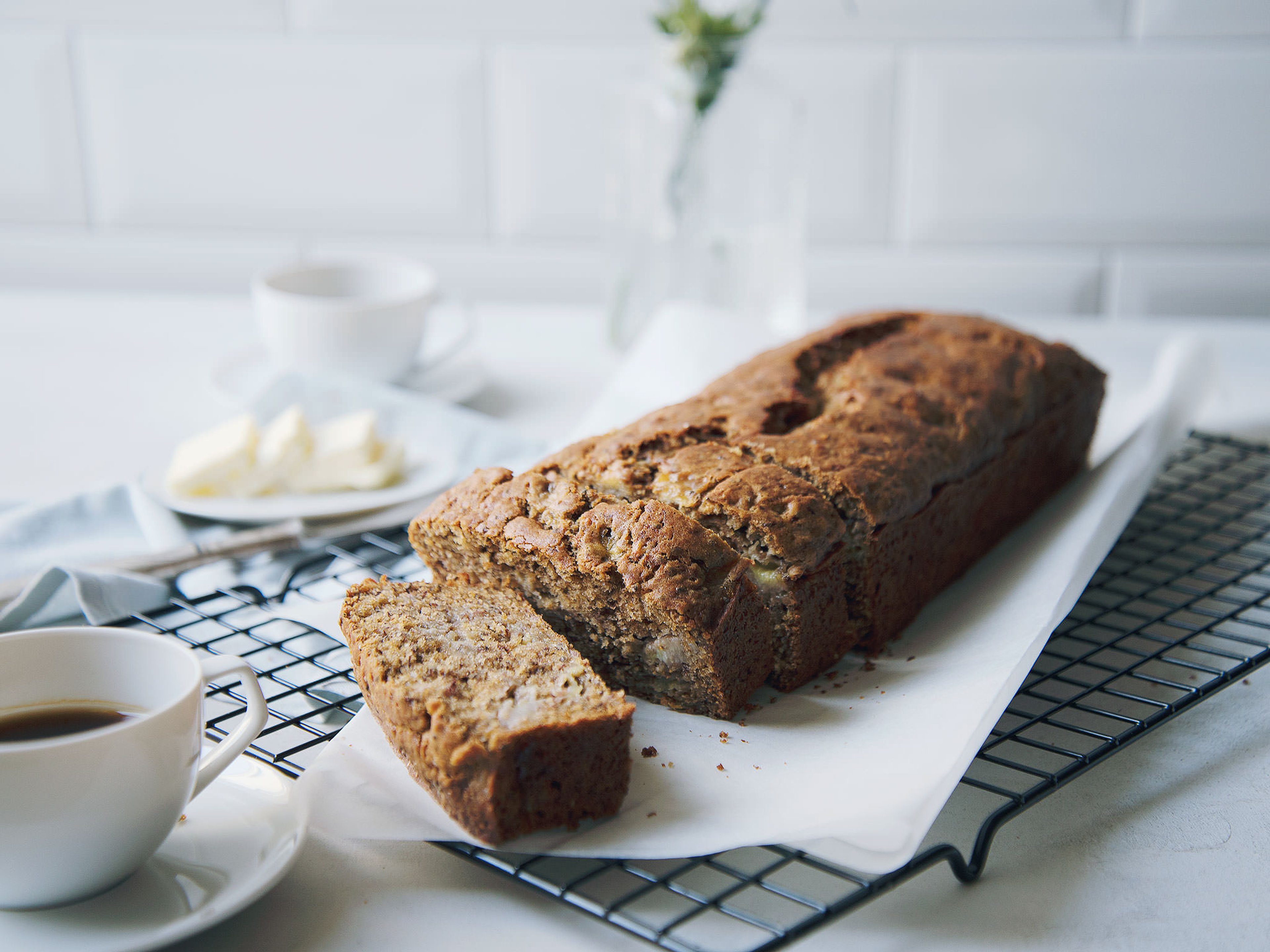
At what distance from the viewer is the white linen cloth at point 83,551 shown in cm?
179

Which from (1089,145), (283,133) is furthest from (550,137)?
(1089,145)

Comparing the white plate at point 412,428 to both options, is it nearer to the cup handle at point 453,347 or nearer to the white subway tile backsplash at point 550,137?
the cup handle at point 453,347

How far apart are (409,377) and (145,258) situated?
1955mm

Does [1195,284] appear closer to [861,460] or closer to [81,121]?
[861,460]

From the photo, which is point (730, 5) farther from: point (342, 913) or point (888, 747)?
point (342, 913)

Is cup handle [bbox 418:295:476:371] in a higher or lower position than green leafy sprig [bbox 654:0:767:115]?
lower

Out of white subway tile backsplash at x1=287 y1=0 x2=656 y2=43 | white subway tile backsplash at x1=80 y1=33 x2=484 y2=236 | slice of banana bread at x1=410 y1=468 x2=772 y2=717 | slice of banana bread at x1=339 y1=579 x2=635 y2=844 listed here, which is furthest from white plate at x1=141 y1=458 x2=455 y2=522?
white subway tile backsplash at x1=287 y1=0 x2=656 y2=43

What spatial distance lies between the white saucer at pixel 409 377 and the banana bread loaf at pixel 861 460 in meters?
1.05

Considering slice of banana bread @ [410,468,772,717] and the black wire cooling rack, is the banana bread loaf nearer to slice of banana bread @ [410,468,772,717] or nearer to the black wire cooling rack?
slice of banana bread @ [410,468,772,717]

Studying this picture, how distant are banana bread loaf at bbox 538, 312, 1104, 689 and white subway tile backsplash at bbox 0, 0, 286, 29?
2.78 meters

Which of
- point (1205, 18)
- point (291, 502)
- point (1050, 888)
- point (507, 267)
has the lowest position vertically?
point (1050, 888)

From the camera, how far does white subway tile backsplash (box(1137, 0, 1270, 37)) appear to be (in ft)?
12.3

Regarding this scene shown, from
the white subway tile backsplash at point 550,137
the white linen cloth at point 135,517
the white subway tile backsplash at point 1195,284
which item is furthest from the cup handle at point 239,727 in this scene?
the white subway tile backsplash at point 1195,284

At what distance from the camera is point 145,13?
13.6 feet
